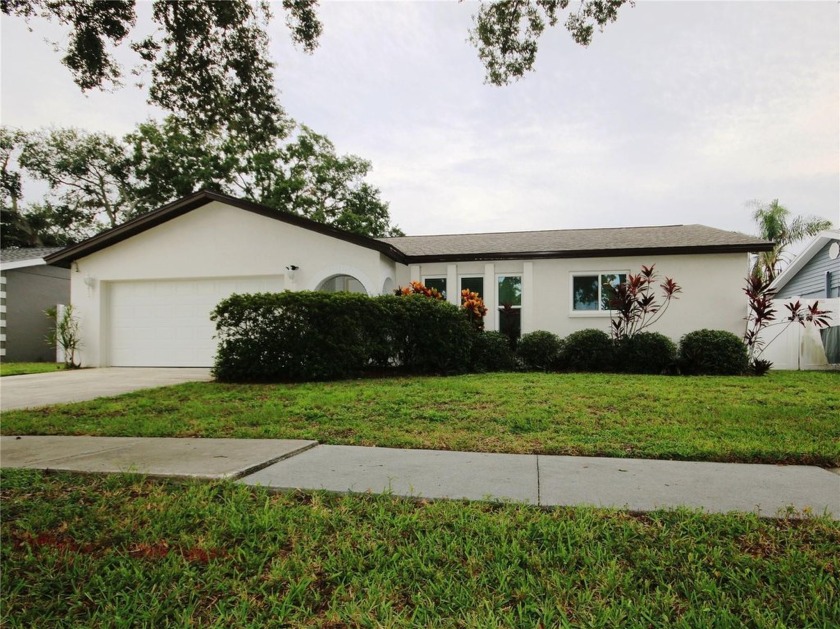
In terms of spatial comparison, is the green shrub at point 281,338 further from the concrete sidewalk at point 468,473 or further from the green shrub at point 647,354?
the green shrub at point 647,354

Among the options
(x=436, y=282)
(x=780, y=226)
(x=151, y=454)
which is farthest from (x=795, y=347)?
(x=780, y=226)

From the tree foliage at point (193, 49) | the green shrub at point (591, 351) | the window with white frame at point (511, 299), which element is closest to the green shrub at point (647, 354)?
the green shrub at point (591, 351)

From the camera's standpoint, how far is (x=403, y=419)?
201 inches

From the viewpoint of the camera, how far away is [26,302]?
15.4 m

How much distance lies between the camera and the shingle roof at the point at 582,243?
1171 centimetres

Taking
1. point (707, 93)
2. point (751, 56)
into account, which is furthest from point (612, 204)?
point (751, 56)

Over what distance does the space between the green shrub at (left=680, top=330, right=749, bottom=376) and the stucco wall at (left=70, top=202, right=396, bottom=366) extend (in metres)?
7.57

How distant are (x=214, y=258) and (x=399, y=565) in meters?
11.9

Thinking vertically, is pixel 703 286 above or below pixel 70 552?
above

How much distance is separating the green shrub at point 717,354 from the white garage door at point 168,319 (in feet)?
33.5

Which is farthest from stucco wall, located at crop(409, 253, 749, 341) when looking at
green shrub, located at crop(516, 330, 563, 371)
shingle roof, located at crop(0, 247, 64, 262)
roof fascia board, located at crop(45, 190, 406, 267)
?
shingle roof, located at crop(0, 247, 64, 262)

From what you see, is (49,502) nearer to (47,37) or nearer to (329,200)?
(47,37)

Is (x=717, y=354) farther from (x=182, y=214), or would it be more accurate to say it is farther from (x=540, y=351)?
(x=182, y=214)

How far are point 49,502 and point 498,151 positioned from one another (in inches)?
503
